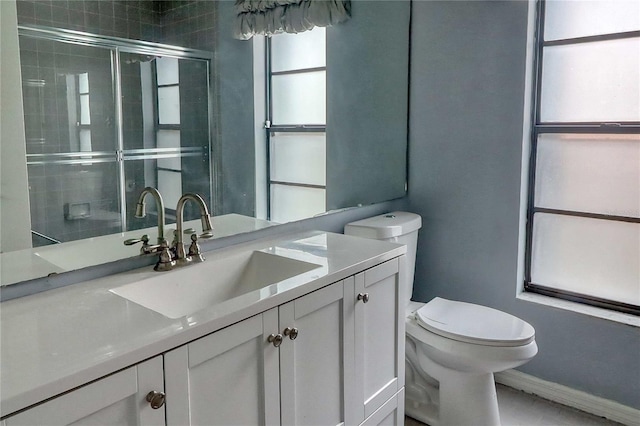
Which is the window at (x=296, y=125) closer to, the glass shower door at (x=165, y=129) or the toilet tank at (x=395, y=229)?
the toilet tank at (x=395, y=229)

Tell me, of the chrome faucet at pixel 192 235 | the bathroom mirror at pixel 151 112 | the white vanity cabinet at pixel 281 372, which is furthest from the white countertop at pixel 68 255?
the white vanity cabinet at pixel 281 372

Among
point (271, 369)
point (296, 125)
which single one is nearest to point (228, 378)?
point (271, 369)

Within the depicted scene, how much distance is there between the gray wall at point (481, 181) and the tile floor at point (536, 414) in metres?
0.11

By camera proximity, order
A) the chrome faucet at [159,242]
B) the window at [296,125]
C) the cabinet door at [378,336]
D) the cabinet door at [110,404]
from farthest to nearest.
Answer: the window at [296,125], the cabinet door at [378,336], the chrome faucet at [159,242], the cabinet door at [110,404]

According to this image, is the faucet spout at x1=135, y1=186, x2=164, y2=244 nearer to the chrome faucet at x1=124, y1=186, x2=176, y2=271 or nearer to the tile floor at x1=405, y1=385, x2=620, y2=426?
the chrome faucet at x1=124, y1=186, x2=176, y2=271

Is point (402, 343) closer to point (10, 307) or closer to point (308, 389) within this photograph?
point (308, 389)

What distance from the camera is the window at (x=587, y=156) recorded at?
207cm

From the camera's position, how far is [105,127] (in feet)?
4.83

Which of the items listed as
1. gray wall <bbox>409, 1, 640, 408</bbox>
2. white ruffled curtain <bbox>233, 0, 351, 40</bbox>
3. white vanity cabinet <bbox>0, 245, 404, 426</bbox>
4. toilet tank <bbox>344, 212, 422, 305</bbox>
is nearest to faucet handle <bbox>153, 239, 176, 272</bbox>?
white vanity cabinet <bbox>0, 245, 404, 426</bbox>

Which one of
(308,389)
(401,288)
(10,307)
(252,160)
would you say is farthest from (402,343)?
(10,307)

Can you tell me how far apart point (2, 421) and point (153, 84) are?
1106 mm

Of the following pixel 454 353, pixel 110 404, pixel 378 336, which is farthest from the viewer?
pixel 454 353

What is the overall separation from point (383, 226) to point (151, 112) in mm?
1125

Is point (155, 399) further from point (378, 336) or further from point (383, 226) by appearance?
point (383, 226)
